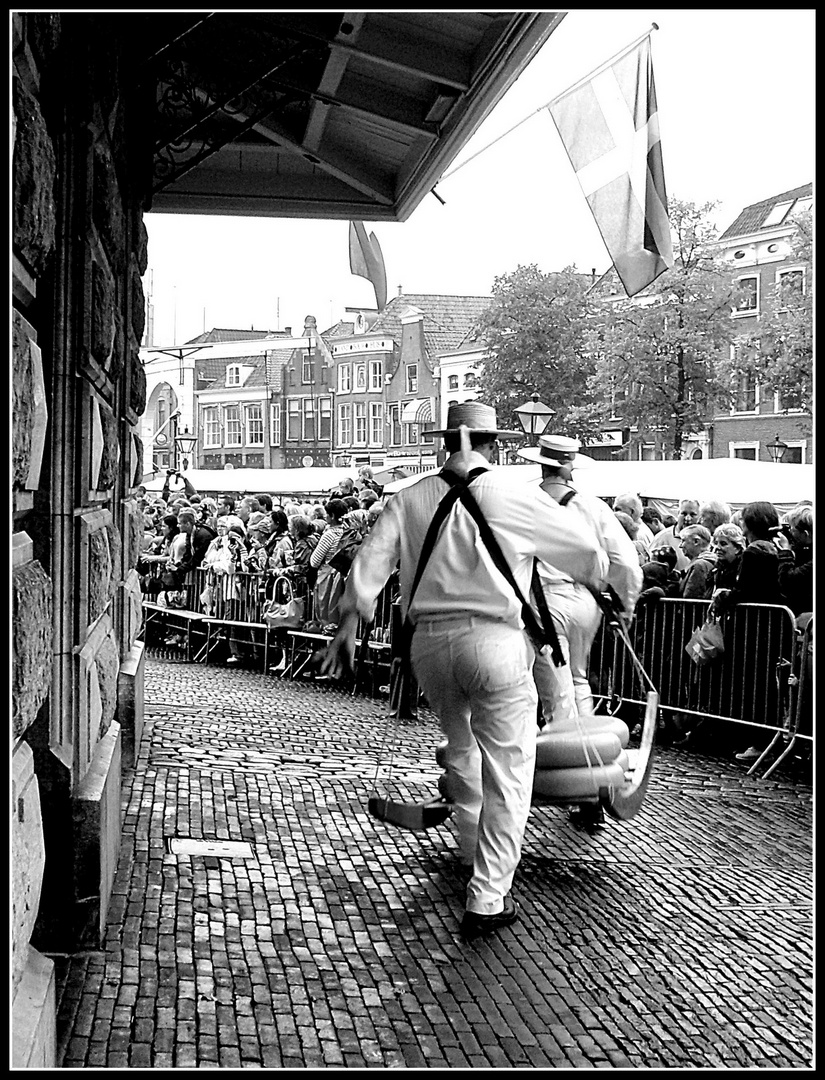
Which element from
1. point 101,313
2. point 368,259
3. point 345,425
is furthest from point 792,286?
point 345,425

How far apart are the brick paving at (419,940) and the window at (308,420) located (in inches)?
3108

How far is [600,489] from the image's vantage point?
69.5ft

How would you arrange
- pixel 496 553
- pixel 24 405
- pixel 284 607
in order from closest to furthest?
1. pixel 24 405
2. pixel 496 553
3. pixel 284 607

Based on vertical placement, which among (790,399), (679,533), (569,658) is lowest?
(569,658)

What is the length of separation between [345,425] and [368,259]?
70488 mm

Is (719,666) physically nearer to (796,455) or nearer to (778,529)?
(778,529)

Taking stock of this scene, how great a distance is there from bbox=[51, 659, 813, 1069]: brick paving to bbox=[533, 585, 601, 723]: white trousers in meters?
0.67

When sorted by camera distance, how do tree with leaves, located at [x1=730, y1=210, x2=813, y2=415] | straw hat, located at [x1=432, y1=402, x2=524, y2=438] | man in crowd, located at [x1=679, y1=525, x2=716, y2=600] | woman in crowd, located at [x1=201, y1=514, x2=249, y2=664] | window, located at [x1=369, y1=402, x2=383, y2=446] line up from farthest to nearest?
window, located at [x1=369, y1=402, x2=383, y2=446] < tree with leaves, located at [x1=730, y1=210, x2=813, y2=415] < woman in crowd, located at [x1=201, y1=514, x2=249, y2=664] < man in crowd, located at [x1=679, y1=525, x2=716, y2=600] < straw hat, located at [x1=432, y1=402, x2=524, y2=438]

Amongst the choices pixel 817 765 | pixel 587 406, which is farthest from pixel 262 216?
pixel 587 406

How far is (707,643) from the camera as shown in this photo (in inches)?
412

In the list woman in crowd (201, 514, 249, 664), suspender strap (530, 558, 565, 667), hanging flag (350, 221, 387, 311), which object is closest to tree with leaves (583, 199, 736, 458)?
woman in crowd (201, 514, 249, 664)

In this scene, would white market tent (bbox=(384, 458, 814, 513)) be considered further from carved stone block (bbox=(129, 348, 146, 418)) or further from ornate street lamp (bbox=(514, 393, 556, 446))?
carved stone block (bbox=(129, 348, 146, 418))

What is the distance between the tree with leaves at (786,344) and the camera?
39688mm

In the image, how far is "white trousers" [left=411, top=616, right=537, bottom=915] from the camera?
19.8 feet
